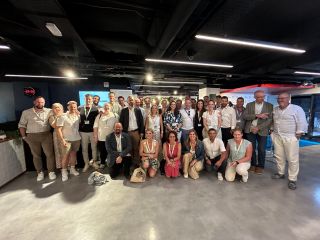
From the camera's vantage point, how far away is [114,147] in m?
3.16

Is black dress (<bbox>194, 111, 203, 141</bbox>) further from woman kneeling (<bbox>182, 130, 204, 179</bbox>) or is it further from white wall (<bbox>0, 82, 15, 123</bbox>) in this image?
white wall (<bbox>0, 82, 15, 123</bbox>)

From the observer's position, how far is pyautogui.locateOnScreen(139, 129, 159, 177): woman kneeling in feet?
10.2

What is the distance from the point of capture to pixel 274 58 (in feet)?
19.2

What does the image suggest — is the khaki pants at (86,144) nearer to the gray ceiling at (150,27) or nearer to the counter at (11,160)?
the counter at (11,160)

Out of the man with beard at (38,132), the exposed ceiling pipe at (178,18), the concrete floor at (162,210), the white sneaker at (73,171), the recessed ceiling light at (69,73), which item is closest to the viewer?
the concrete floor at (162,210)

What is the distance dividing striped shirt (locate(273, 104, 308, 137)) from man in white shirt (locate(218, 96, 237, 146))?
0.79 metres

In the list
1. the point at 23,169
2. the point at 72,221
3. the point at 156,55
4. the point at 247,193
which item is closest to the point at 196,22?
the point at 156,55

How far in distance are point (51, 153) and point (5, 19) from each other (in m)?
2.77

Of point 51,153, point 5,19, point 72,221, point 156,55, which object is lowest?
point 72,221

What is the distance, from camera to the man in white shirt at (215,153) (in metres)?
3.11

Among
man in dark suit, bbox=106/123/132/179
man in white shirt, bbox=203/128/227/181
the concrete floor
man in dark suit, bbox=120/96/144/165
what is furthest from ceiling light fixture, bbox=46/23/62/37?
man in white shirt, bbox=203/128/227/181

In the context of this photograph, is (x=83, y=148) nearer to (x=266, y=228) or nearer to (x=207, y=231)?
(x=207, y=231)

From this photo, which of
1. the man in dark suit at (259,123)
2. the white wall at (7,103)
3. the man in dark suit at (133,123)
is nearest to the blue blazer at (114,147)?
the man in dark suit at (133,123)

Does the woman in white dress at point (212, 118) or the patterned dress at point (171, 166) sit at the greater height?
the woman in white dress at point (212, 118)
